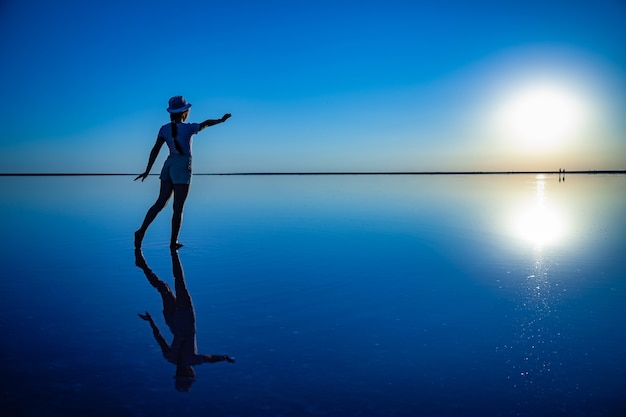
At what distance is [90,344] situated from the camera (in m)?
3.71

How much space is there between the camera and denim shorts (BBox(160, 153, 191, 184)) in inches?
340

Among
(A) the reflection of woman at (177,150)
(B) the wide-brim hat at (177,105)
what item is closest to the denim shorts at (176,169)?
(A) the reflection of woman at (177,150)

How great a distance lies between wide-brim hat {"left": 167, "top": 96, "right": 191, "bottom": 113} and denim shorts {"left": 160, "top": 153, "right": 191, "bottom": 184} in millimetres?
741

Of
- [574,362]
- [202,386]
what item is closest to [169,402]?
[202,386]

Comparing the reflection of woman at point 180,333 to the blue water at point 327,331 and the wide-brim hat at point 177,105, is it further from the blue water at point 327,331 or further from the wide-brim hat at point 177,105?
the wide-brim hat at point 177,105

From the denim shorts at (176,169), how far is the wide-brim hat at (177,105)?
2.43 feet

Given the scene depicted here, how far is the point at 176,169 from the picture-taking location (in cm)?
863

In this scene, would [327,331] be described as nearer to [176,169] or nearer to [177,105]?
[176,169]

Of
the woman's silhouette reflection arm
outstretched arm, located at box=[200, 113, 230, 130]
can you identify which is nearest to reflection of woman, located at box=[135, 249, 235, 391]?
the woman's silhouette reflection arm

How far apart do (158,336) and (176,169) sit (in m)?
5.14

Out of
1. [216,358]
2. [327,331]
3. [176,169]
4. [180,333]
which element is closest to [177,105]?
[176,169]

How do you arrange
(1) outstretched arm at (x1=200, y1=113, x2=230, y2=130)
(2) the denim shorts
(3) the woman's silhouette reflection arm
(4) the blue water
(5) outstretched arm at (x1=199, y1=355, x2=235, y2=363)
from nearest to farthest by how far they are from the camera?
(4) the blue water
(5) outstretched arm at (x1=199, y1=355, x2=235, y2=363)
(3) the woman's silhouette reflection arm
(1) outstretched arm at (x1=200, y1=113, x2=230, y2=130)
(2) the denim shorts

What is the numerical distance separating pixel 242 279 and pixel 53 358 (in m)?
2.79

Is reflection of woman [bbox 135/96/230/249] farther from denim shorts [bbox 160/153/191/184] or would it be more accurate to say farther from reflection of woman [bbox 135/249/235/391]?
reflection of woman [bbox 135/249/235/391]
